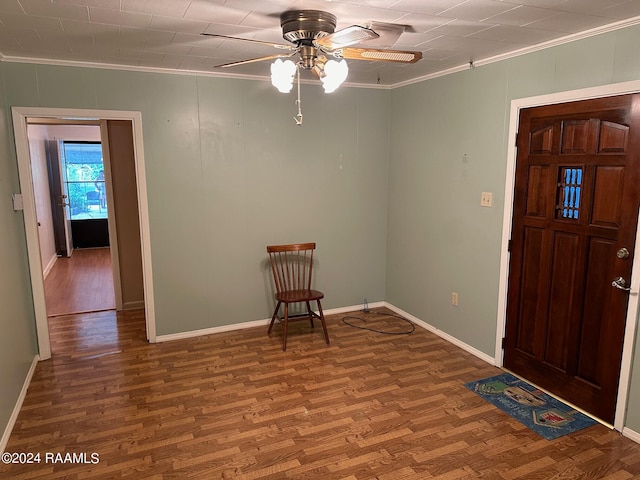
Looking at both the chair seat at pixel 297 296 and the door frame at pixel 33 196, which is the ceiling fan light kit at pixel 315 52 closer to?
the door frame at pixel 33 196

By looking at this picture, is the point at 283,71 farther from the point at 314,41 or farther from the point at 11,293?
the point at 11,293

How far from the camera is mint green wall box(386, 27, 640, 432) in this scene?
270 cm

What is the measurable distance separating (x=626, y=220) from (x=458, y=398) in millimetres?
1544

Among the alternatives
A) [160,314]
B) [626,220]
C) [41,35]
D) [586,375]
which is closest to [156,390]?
[160,314]

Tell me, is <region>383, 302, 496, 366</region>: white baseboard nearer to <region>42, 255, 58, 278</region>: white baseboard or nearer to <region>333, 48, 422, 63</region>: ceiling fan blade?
<region>333, 48, 422, 63</region>: ceiling fan blade

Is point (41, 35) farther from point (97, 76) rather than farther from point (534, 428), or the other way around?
point (534, 428)

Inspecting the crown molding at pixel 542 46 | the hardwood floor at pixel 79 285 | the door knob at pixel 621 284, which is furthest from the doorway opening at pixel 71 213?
the door knob at pixel 621 284

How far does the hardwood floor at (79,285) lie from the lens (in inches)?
198

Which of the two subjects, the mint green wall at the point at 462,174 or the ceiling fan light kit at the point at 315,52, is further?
the mint green wall at the point at 462,174

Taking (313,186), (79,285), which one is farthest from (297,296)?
(79,285)

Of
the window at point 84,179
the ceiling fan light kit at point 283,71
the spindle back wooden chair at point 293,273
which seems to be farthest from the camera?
the window at point 84,179

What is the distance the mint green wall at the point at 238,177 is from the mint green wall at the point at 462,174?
0.40 metres

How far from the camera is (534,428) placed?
270cm

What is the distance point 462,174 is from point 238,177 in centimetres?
199
